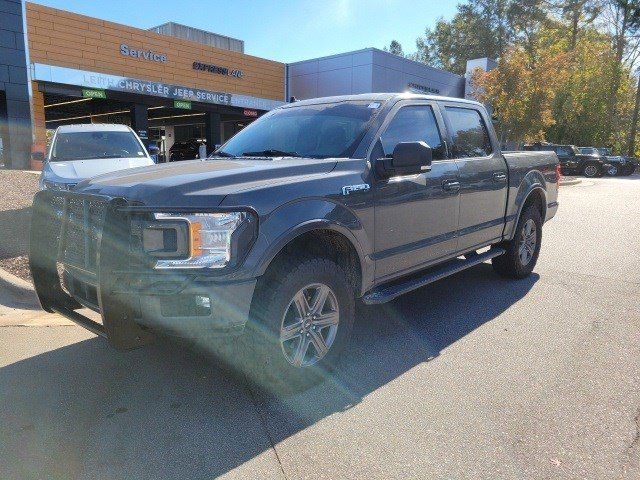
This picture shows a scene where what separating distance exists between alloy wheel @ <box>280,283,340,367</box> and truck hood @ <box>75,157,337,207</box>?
2.47 feet

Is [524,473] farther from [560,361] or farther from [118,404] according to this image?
[118,404]

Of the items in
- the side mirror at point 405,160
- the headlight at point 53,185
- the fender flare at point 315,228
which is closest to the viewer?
the fender flare at point 315,228

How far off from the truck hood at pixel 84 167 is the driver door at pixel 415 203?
516 cm

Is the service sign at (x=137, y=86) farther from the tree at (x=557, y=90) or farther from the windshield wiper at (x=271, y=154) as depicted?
the windshield wiper at (x=271, y=154)

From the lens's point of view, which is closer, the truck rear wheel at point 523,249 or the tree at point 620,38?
the truck rear wheel at point 523,249

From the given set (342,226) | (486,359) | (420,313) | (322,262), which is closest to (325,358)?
(322,262)

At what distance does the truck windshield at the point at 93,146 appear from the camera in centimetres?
862

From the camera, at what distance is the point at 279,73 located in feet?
93.1

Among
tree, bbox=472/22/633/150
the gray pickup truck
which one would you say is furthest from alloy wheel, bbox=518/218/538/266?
tree, bbox=472/22/633/150

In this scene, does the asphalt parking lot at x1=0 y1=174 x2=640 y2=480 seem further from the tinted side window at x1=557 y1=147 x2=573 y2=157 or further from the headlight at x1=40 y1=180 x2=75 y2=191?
the tinted side window at x1=557 y1=147 x2=573 y2=157

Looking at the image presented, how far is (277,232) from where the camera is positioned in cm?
292

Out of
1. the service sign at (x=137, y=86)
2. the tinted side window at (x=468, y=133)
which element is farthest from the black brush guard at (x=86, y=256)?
the service sign at (x=137, y=86)

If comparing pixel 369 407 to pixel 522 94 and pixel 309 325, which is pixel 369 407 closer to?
pixel 309 325

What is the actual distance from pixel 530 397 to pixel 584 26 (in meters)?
54.2
